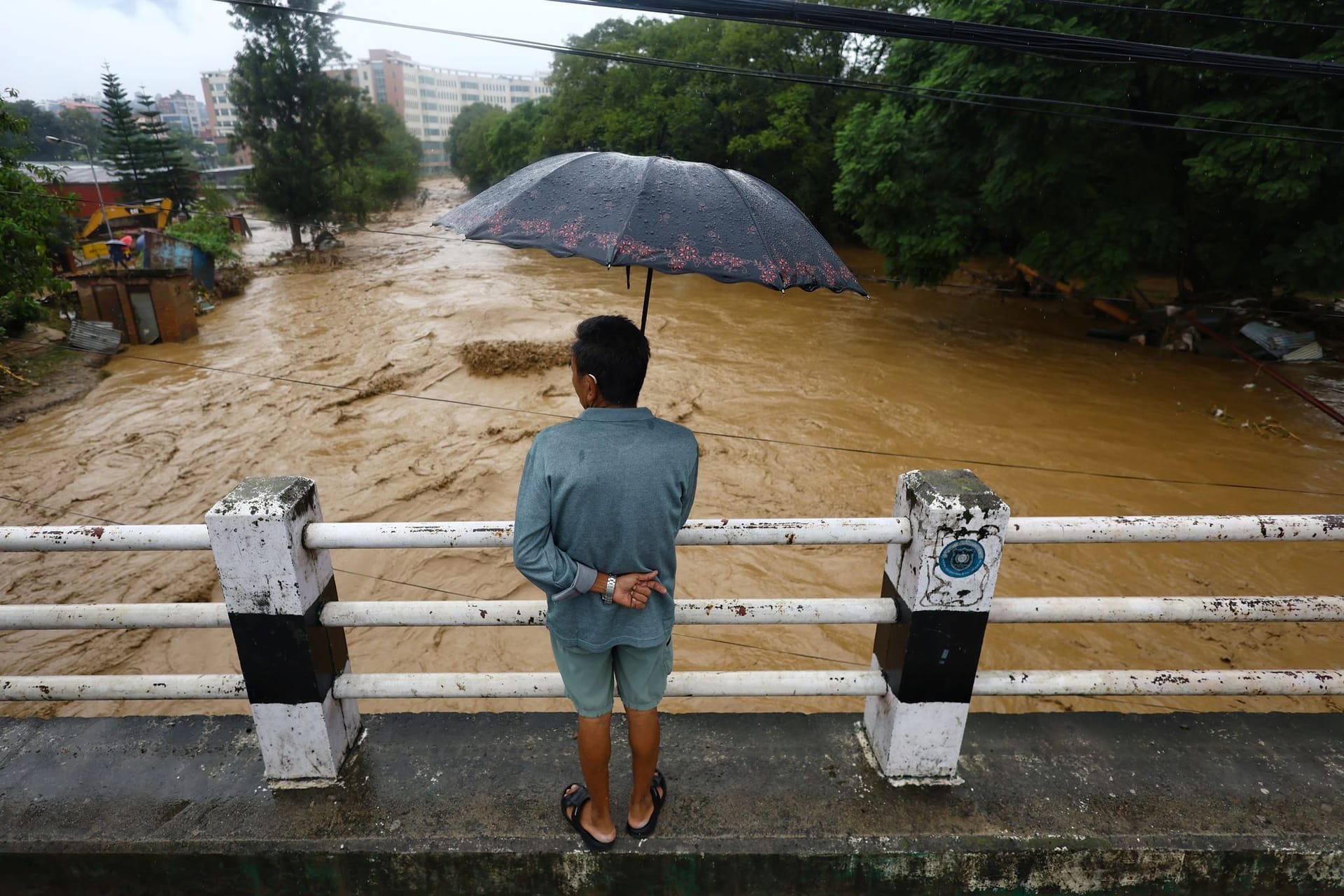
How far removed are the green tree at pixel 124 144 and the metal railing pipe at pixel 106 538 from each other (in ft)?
139

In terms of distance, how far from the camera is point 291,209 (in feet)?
89.5

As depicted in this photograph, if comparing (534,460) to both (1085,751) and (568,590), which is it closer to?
(568,590)

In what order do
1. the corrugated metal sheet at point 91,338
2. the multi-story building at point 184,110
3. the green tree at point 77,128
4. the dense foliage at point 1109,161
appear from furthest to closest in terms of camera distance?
the multi-story building at point 184,110
the green tree at point 77,128
the corrugated metal sheet at point 91,338
the dense foliage at point 1109,161

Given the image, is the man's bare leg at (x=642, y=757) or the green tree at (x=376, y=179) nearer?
the man's bare leg at (x=642, y=757)

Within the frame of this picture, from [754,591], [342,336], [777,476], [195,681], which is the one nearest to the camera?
[195,681]

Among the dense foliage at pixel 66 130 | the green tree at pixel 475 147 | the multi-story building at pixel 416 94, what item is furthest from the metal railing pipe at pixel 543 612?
the multi-story building at pixel 416 94

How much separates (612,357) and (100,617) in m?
1.70

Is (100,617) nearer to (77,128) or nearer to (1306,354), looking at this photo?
(1306,354)

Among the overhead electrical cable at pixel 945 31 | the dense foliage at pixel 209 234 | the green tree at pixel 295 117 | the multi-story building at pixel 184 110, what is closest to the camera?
the overhead electrical cable at pixel 945 31

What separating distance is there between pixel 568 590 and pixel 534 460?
306 millimetres

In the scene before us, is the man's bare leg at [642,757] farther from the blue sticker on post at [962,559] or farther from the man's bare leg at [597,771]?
the blue sticker on post at [962,559]

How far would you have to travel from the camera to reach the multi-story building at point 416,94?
374ft

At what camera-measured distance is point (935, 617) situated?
1.96 m

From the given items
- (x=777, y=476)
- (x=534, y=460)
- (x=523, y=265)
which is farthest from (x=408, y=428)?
(x=523, y=265)
